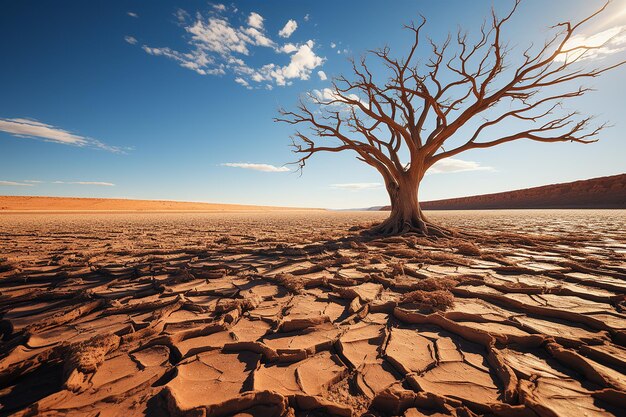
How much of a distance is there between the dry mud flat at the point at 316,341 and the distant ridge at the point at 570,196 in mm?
36707

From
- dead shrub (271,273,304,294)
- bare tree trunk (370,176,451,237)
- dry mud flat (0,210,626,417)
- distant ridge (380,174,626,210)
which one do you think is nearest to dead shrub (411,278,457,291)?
dry mud flat (0,210,626,417)

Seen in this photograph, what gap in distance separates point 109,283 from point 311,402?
9.76 ft

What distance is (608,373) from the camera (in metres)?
1.40

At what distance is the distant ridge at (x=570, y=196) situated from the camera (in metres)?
27.6

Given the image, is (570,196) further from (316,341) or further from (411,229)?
(316,341)

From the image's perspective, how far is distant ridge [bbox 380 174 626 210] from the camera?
2757 centimetres

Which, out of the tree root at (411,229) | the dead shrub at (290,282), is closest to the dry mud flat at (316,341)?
the dead shrub at (290,282)

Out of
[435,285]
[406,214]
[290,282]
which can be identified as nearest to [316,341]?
[290,282]

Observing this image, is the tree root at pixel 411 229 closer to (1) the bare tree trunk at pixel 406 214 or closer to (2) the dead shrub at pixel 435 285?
(1) the bare tree trunk at pixel 406 214

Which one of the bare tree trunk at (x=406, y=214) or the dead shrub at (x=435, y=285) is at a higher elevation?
the bare tree trunk at (x=406, y=214)

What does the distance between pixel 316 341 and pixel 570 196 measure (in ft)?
144

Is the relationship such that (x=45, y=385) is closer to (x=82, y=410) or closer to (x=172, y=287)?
(x=82, y=410)

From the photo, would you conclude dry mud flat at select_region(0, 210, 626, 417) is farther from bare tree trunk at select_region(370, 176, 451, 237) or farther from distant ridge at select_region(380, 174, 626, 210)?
distant ridge at select_region(380, 174, 626, 210)

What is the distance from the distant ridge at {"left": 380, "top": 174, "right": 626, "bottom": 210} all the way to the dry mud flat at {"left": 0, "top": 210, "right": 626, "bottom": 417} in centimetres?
3671
